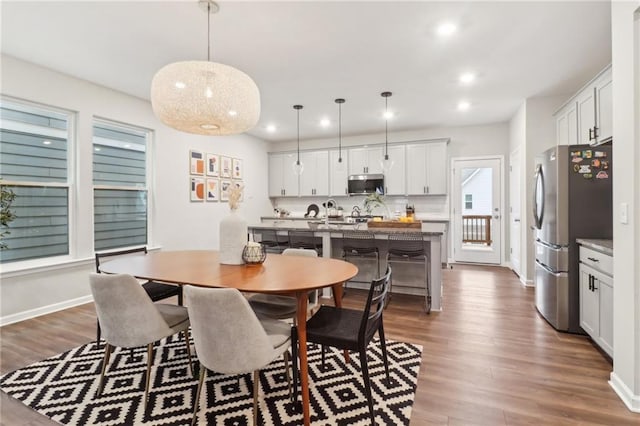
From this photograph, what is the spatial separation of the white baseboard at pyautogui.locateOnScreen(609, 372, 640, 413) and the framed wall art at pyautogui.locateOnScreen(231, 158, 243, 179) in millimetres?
5688

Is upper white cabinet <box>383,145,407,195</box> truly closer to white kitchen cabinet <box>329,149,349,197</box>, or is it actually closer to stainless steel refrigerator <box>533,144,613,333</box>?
white kitchen cabinet <box>329,149,349,197</box>

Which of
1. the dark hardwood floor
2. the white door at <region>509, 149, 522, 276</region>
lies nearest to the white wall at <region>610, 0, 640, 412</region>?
the dark hardwood floor

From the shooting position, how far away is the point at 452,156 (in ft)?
20.7

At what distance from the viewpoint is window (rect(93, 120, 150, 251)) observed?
4.12m

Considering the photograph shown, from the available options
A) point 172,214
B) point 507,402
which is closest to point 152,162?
point 172,214

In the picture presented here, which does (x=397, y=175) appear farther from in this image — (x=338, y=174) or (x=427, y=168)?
(x=338, y=174)

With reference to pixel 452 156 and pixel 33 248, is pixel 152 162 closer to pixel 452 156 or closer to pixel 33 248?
pixel 33 248

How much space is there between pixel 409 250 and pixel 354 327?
213cm

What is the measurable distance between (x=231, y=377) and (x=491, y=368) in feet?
6.09

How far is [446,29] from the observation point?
8.96 ft

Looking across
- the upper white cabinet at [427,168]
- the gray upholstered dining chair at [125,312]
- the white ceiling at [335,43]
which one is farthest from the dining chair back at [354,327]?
the upper white cabinet at [427,168]

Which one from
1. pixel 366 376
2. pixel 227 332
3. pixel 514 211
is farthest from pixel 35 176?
pixel 514 211

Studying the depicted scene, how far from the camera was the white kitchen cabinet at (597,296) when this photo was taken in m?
2.35

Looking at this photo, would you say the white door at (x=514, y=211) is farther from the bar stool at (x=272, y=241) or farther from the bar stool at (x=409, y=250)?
the bar stool at (x=272, y=241)
